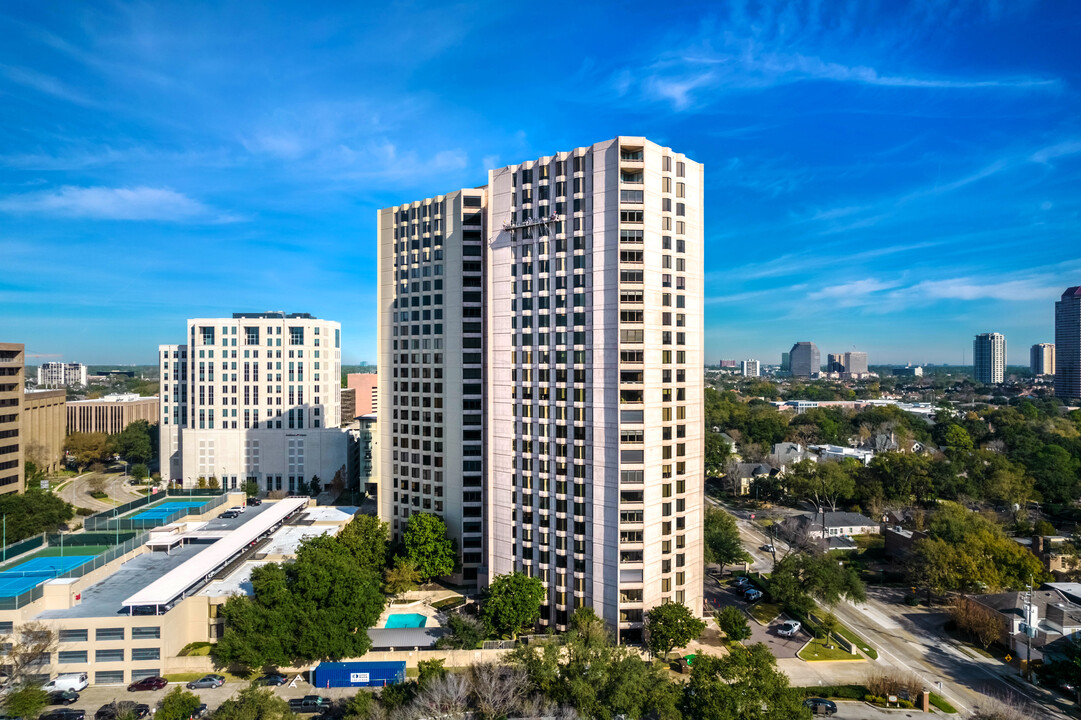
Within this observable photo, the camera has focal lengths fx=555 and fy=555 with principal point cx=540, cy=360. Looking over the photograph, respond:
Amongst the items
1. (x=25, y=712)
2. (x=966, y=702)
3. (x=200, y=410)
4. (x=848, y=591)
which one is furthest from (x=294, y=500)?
(x=966, y=702)

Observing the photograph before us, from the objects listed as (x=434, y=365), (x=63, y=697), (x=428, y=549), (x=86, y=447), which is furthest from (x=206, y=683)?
(x=86, y=447)

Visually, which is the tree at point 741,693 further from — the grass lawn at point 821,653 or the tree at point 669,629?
the grass lawn at point 821,653

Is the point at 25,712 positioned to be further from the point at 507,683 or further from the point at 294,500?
the point at 294,500

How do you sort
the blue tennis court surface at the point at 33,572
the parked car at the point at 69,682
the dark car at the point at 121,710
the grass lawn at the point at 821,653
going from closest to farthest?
the dark car at the point at 121,710 → the parked car at the point at 69,682 → the blue tennis court surface at the point at 33,572 → the grass lawn at the point at 821,653

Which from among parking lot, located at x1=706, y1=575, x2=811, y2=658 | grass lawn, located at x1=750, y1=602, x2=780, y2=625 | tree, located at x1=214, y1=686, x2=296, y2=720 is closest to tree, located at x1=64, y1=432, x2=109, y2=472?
tree, located at x1=214, y1=686, x2=296, y2=720

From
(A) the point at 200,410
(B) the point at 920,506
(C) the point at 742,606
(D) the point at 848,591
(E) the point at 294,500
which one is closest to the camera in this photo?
(D) the point at 848,591

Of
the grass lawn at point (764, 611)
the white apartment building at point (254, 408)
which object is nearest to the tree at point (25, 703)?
the grass lawn at point (764, 611)
